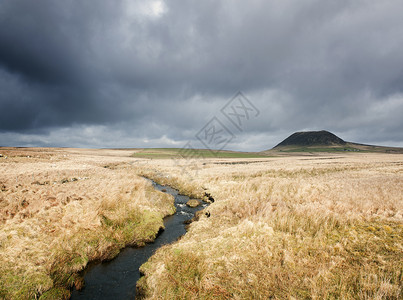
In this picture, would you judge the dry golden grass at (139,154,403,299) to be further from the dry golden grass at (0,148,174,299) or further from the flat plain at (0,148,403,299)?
the dry golden grass at (0,148,174,299)

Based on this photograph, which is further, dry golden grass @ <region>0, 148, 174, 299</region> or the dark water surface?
the dark water surface

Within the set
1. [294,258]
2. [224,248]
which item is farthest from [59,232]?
[294,258]

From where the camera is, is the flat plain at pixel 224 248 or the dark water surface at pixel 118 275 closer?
the flat plain at pixel 224 248

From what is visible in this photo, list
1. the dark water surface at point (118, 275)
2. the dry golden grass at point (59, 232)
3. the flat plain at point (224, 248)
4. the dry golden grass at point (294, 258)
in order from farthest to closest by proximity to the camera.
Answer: the dark water surface at point (118, 275)
the dry golden grass at point (59, 232)
the flat plain at point (224, 248)
the dry golden grass at point (294, 258)

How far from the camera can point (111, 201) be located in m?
13.7

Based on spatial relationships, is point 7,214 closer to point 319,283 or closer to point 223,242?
point 223,242

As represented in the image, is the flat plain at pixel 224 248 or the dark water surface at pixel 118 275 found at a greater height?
the flat plain at pixel 224 248

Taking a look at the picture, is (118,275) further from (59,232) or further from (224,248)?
(224,248)

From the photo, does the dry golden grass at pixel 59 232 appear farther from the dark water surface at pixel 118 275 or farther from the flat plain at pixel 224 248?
the dark water surface at pixel 118 275

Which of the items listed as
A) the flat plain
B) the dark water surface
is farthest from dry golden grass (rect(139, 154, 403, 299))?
the dark water surface

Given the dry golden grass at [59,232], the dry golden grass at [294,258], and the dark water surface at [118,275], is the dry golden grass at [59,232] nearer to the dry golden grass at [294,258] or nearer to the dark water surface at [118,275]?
the dark water surface at [118,275]

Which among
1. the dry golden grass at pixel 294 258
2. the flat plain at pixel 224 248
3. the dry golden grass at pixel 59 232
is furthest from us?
the dry golden grass at pixel 59 232

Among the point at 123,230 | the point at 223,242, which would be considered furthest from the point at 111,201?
the point at 223,242

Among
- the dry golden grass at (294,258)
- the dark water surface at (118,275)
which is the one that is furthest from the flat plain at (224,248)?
the dark water surface at (118,275)
